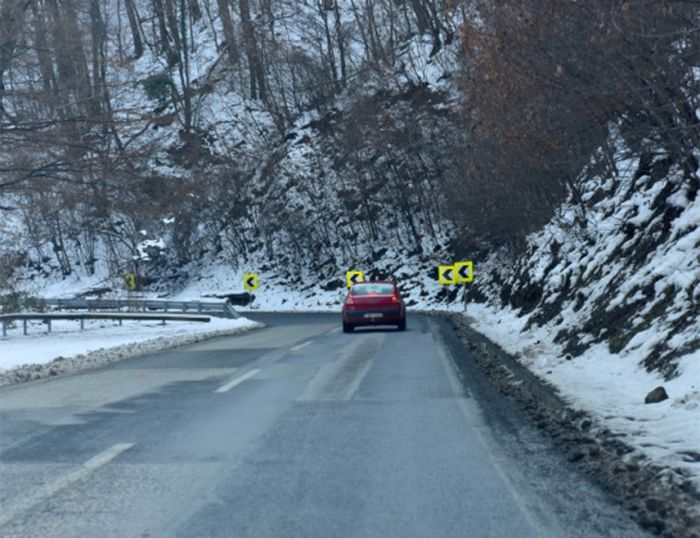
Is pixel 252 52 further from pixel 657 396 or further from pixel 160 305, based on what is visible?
pixel 657 396

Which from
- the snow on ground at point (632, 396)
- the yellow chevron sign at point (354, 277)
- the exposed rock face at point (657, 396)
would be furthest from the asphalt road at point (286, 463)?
the yellow chevron sign at point (354, 277)

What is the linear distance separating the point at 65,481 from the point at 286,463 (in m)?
1.69

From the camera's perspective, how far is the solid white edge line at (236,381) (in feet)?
41.7

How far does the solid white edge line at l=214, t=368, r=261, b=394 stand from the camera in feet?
41.7

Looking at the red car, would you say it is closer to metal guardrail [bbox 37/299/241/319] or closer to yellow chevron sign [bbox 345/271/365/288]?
metal guardrail [bbox 37/299/241/319]

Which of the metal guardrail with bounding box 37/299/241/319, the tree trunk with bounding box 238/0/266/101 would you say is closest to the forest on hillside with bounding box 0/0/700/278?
the tree trunk with bounding box 238/0/266/101

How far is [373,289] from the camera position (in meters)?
29.1

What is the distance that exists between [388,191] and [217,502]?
53.0m

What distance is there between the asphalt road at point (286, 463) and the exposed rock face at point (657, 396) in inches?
58.2

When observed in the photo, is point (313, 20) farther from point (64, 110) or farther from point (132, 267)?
point (64, 110)

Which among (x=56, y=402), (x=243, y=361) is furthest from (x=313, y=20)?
(x=56, y=402)

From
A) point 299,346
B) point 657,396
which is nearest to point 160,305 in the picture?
point 299,346

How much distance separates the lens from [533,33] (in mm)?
15391

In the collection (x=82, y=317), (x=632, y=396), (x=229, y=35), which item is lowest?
(x=632, y=396)
